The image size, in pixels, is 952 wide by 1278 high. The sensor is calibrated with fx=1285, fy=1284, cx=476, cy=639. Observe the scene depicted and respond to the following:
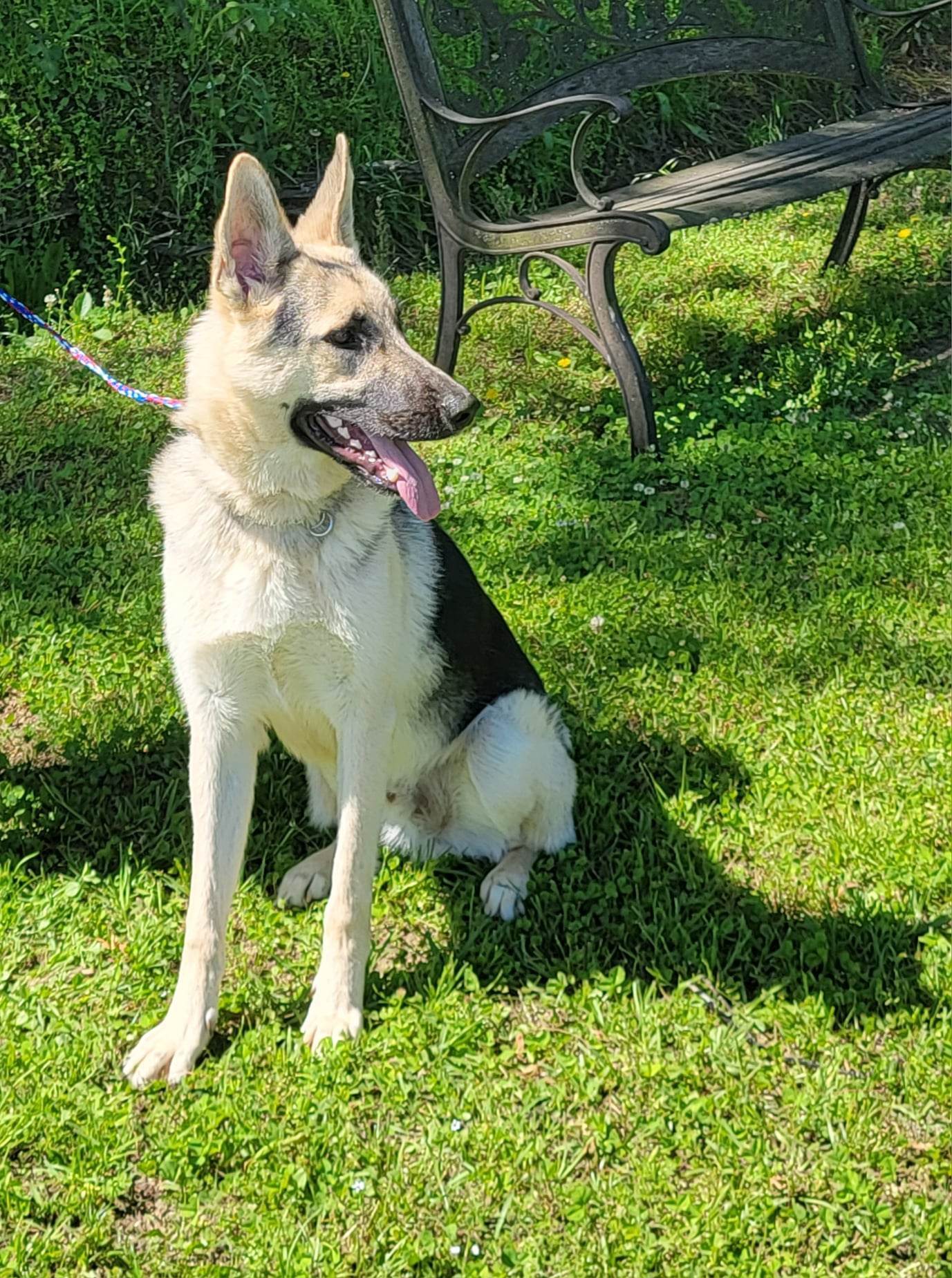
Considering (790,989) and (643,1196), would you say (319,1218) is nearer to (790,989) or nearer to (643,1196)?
(643,1196)

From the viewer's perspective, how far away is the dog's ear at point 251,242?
9.00 feet

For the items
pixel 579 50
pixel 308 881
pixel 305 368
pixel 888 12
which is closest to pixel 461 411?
pixel 305 368

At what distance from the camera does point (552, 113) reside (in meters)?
5.73

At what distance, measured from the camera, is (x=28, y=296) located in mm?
6555

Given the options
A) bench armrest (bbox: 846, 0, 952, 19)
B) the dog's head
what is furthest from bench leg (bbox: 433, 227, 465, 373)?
the dog's head

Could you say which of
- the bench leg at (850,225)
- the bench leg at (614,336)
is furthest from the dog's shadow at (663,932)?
the bench leg at (850,225)

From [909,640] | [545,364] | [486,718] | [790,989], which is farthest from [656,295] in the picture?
[790,989]

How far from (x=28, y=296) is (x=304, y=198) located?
5.13ft

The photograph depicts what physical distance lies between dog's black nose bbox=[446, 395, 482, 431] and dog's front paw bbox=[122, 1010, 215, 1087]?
1460 mm

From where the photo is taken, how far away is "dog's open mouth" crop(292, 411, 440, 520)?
111 inches

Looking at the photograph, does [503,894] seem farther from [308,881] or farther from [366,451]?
[366,451]

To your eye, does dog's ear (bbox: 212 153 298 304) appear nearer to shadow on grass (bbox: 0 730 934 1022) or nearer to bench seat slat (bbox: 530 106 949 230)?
shadow on grass (bbox: 0 730 934 1022)

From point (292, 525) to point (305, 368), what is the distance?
0.36 meters

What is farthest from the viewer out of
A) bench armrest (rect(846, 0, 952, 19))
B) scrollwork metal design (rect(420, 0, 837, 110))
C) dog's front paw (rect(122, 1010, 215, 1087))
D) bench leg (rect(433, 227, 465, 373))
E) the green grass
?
bench armrest (rect(846, 0, 952, 19))
